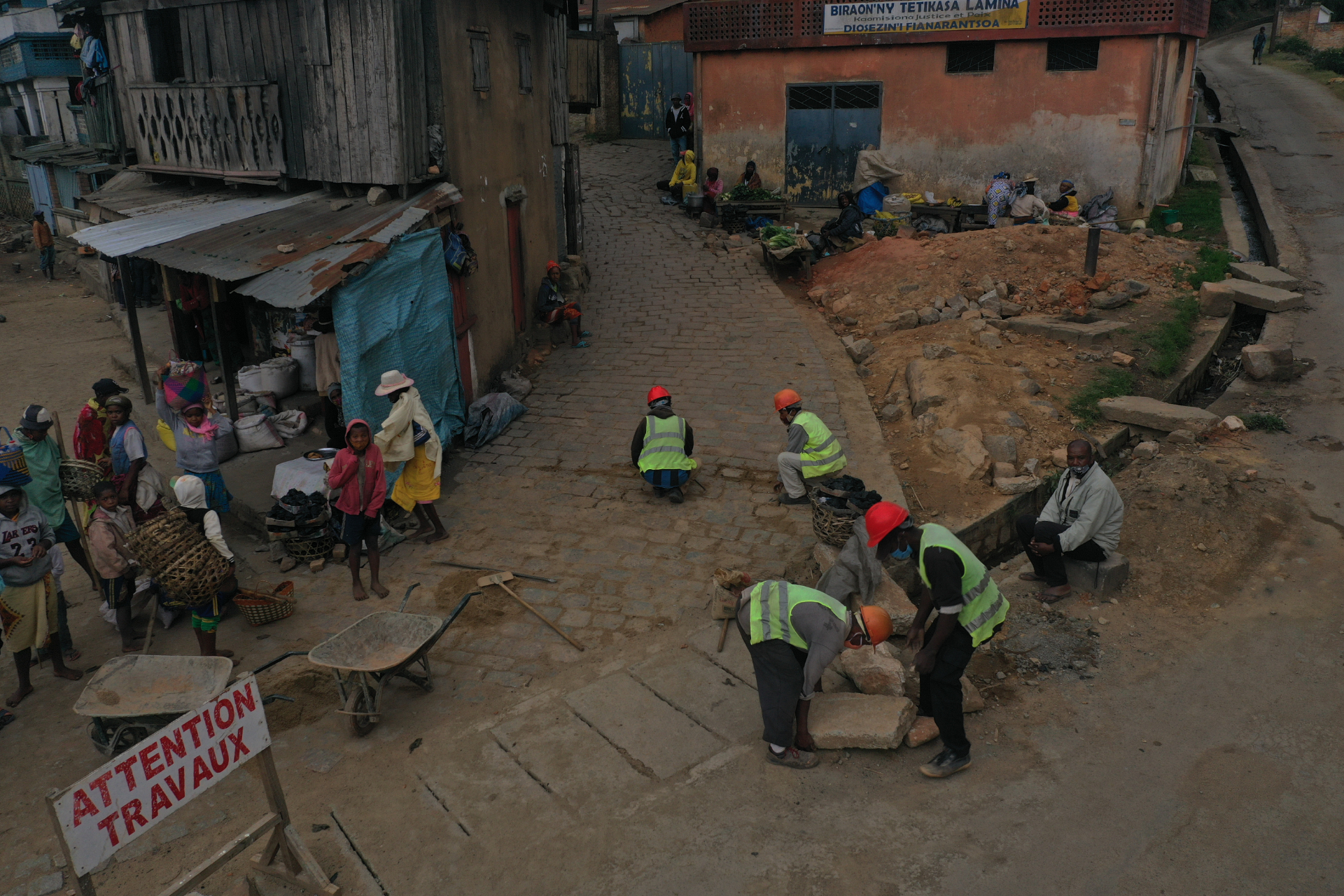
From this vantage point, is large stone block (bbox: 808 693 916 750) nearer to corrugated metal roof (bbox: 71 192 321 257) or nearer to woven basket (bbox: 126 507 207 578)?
woven basket (bbox: 126 507 207 578)

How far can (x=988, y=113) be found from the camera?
1812cm

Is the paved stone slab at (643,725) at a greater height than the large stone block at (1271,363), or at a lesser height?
lesser

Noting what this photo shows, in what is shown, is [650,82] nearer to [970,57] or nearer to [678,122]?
[678,122]

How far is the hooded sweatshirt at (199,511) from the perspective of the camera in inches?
267

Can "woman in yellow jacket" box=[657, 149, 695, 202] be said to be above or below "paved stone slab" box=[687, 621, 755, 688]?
above

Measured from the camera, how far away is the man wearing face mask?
280 inches

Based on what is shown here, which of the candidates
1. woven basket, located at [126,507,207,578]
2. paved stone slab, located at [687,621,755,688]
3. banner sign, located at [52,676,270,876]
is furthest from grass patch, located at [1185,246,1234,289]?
banner sign, located at [52,676,270,876]

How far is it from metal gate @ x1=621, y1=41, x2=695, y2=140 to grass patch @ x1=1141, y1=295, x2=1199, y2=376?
15.1m

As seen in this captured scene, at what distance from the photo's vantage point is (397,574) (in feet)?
26.6

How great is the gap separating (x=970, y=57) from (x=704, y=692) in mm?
15720

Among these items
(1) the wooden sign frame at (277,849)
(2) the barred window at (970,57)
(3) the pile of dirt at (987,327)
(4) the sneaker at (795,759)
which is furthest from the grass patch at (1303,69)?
(1) the wooden sign frame at (277,849)

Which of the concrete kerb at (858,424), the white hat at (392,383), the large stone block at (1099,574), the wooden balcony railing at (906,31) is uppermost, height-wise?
the wooden balcony railing at (906,31)

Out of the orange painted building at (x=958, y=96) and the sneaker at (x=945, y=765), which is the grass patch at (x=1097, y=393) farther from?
the orange painted building at (x=958, y=96)

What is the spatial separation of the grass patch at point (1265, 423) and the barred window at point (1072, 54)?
9.71 m
